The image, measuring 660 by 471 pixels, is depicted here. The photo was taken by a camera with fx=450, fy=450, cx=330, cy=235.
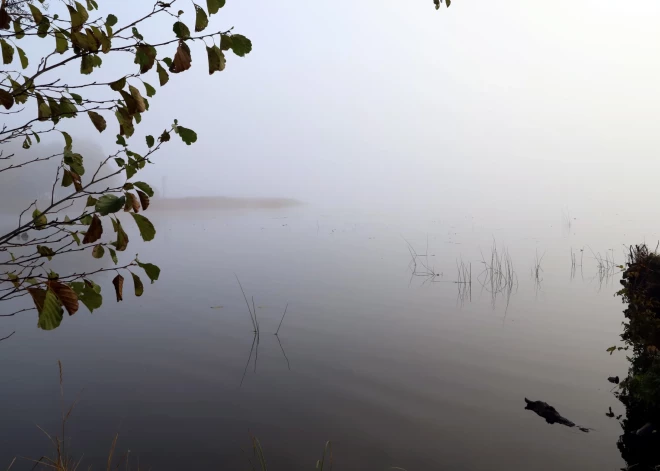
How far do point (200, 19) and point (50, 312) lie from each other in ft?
4.00

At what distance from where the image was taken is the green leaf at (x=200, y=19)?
5.82 ft

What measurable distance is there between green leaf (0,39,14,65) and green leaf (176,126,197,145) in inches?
29.7

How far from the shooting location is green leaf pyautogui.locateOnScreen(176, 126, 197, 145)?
1.95 meters

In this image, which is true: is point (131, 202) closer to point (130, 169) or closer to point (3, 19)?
point (130, 169)

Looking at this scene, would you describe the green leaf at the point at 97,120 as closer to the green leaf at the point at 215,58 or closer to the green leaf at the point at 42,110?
the green leaf at the point at 42,110

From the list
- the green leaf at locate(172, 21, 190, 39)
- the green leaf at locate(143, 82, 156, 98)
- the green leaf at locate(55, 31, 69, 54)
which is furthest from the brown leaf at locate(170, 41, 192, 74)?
the green leaf at locate(55, 31, 69, 54)

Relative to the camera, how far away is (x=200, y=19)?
1781 mm

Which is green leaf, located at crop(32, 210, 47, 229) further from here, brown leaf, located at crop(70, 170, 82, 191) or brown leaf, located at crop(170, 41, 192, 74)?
brown leaf, located at crop(170, 41, 192, 74)

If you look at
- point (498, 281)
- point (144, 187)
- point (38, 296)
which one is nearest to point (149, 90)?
point (144, 187)

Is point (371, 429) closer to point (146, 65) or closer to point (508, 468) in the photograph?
point (508, 468)

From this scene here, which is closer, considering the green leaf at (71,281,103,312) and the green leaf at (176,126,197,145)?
the green leaf at (71,281,103,312)

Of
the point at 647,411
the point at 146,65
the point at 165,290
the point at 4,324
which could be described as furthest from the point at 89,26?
the point at 165,290

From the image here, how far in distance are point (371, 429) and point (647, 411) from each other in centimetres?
344

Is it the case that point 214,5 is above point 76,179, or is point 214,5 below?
above
